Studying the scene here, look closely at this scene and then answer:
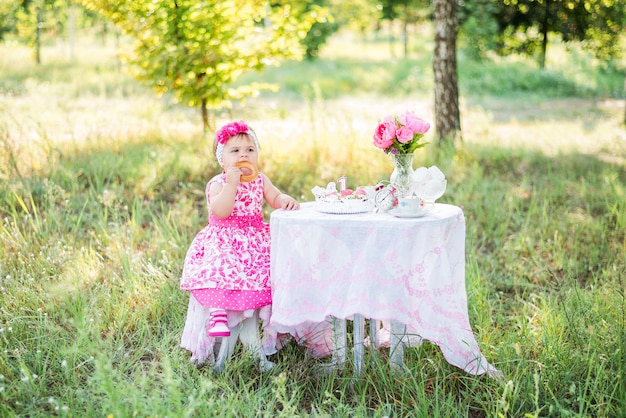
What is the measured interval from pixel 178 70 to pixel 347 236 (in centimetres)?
421

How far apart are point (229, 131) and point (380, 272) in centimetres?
120

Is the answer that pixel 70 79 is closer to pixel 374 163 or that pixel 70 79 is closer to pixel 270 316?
pixel 374 163

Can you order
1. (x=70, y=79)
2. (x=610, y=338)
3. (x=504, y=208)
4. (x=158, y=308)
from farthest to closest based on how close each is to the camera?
(x=70, y=79), (x=504, y=208), (x=158, y=308), (x=610, y=338)

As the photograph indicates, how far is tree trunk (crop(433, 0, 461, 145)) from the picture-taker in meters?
7.24

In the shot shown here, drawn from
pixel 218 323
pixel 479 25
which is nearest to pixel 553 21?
pixel 479 25

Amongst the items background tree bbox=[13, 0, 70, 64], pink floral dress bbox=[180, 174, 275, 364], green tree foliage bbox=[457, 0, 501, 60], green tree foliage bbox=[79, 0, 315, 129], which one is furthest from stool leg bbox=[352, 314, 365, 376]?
green tree foliage bbox=[457, 0, 501, 60]

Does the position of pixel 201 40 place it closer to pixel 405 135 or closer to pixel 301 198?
pixel 301 198

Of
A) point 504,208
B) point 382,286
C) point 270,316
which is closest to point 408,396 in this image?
point 382,286

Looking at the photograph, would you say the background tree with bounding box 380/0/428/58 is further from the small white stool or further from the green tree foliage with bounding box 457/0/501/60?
the small white stool

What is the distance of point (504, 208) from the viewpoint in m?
6.09

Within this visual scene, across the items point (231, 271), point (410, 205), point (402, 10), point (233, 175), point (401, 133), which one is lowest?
point (231, 271)

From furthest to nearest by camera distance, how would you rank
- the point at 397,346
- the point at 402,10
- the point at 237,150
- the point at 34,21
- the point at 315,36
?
the point at 402,10 → the point at 315,36 → the point at 34,21 → the point at 237,150 → the point at 397,346

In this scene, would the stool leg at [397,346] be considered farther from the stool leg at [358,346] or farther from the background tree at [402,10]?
the background tree at [402,10]

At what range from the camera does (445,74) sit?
7.40 m
